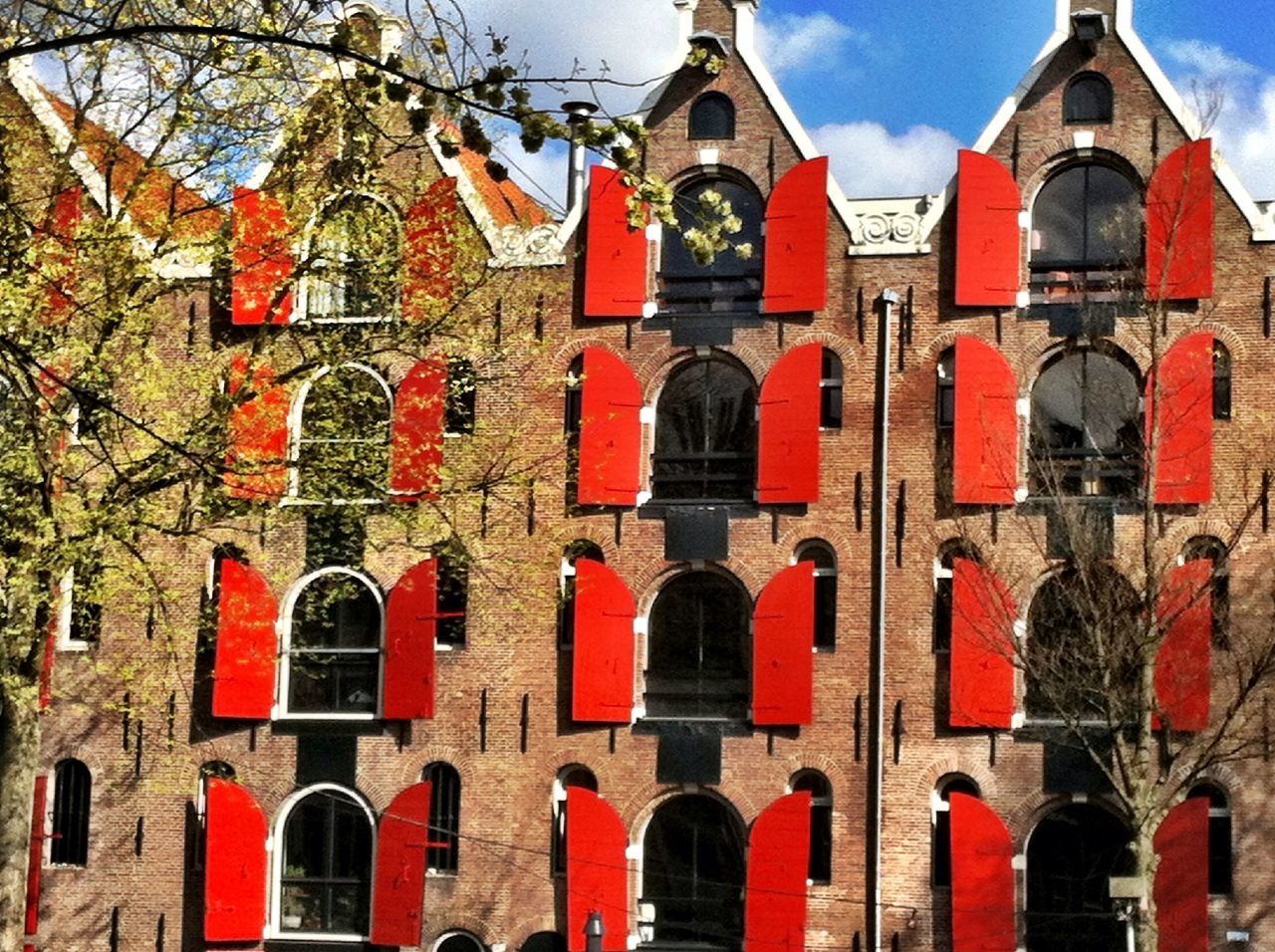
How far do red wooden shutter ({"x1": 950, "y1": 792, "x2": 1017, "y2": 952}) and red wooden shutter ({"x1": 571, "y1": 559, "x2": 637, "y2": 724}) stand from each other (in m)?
4.19

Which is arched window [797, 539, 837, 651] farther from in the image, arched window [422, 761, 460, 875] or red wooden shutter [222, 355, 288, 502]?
red wooden shutter [222, 355, 288, 502]

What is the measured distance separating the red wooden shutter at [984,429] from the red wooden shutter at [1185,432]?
5.31 ft

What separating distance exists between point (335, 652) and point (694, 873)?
17.4 feet

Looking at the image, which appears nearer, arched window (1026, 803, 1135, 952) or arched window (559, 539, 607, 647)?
arched window (1026, 803, 1135, 952)

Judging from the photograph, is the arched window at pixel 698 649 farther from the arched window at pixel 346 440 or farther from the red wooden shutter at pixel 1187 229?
the red wooden shutter at pixel 1187 229

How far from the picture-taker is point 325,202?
71.1 feet

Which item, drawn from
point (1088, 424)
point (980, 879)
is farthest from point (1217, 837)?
point (1088, 424)

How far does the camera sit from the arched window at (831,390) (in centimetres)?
2677

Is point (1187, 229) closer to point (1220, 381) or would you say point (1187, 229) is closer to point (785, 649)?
point (1220, 381)

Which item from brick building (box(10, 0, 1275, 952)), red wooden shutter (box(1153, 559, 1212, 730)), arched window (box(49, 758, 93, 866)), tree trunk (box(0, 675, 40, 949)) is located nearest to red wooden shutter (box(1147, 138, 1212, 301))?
brick building (box(10, 0, 1275, 952))

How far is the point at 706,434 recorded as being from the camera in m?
27.1

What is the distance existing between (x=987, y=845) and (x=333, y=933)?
26.5 feet

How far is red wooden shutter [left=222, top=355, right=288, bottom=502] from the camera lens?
2014 cm

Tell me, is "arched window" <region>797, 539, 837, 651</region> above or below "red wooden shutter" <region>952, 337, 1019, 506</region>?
below
